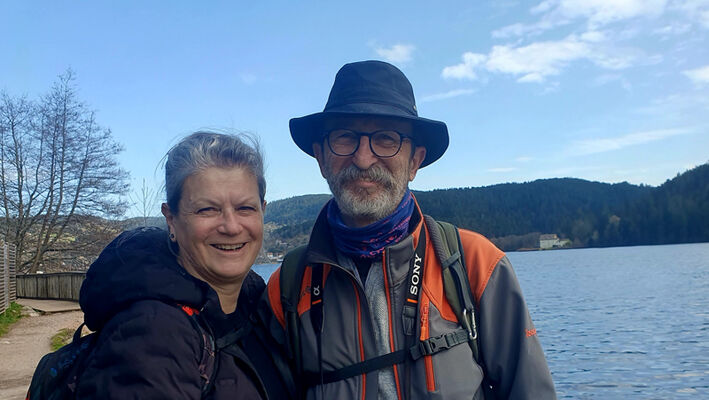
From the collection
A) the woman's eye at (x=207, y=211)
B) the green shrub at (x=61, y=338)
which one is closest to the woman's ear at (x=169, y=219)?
the woman's eye at (x=207, y=211)

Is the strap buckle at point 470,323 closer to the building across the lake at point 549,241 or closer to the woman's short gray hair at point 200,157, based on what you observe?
the woman's short gray hair at point 200,157

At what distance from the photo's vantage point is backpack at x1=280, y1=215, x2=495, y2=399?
8.16 feet

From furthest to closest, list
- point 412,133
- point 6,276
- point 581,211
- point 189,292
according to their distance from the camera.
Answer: point 581,211 < point 6,276 < point 412,133 < point 189,292

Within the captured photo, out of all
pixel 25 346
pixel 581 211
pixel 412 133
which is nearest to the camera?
pixel 412 133

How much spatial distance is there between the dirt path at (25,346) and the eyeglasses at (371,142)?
580cm

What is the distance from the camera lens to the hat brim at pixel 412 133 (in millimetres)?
2920

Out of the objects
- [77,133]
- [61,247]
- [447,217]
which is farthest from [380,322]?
[447,217]

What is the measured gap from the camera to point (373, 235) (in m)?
2.71

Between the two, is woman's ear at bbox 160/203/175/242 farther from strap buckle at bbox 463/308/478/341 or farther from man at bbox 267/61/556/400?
strap buckle at bbox 463/308/478/341

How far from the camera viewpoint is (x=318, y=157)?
313cm

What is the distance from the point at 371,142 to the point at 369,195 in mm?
256

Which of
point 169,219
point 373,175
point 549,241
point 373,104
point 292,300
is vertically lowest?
point 549,241

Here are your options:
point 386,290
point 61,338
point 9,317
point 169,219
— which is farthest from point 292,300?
point 9,317

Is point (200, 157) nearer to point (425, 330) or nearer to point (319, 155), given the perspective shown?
point (319, 155)
